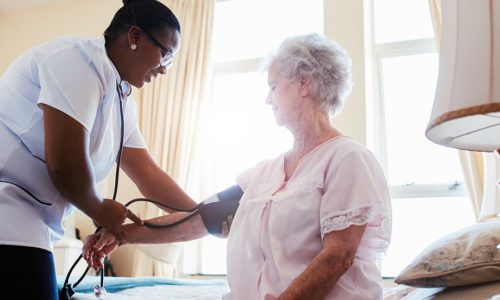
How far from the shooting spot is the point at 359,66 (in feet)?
12.5

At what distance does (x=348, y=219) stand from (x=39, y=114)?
0.78 m

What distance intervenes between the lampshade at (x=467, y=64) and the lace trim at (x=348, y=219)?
448 mm

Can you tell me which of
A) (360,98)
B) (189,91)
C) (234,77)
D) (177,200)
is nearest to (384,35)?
(360,98)

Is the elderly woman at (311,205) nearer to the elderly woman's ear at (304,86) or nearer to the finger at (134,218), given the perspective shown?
the elderly woman's ear at (304,86)

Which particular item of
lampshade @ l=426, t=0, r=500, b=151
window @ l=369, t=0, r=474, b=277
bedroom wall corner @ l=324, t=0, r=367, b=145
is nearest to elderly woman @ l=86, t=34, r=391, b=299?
lampshade @ l=426, t=0, r=500, b=151

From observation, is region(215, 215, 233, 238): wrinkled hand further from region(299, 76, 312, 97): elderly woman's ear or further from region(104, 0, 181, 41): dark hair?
region(104, 0, 181, 41): dark hair

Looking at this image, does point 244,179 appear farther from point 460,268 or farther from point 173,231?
point 460,268

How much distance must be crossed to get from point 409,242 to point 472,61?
310 cm

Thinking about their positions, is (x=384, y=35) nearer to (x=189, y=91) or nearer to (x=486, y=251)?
(x=189, y=91)

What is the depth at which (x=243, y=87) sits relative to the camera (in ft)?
14.4

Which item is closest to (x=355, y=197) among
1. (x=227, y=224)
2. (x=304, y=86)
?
(x=304, y=86)

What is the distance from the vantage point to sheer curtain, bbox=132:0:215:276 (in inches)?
156

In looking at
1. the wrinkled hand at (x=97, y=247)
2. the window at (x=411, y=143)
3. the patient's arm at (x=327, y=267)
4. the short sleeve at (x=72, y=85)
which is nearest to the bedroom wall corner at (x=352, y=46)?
the window at (x=411, y=143)

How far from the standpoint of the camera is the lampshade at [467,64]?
2.49 feet
